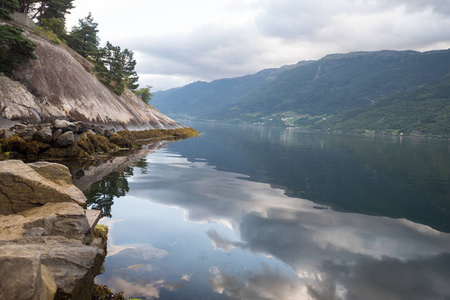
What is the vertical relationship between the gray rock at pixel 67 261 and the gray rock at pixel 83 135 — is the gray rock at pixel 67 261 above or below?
below

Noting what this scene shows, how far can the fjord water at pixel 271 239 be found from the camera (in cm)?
743

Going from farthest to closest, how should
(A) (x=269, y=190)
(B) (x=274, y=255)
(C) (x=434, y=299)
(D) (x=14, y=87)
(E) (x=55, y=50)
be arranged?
(E) (x=55, y=50)
(D) (x=14, y=87)
(A) (x=269, y=190)
(B) (x=274, y=255)
(C) (x=434, y=299)

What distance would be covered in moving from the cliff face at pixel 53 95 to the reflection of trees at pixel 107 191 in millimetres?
13687

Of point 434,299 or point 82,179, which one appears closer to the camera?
point 434,299

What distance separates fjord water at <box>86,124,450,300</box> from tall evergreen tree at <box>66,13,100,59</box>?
156 ft

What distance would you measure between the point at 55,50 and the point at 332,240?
43.6 metres

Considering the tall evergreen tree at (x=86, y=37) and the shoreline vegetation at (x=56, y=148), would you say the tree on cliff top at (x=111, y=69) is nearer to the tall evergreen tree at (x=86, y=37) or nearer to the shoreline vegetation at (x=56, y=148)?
the tall evergreen tree at (x=86, y=37)

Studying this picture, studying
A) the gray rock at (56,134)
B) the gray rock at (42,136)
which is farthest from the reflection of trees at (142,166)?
the gray rock at (42,136)

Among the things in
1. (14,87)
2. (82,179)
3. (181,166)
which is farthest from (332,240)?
(14,87)

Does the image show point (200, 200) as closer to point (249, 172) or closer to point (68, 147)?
point (249, 172)

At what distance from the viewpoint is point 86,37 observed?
206ft

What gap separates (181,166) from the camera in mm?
26391

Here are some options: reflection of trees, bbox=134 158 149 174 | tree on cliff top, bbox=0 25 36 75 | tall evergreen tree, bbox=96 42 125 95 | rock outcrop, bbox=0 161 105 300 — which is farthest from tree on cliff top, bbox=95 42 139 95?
rock outcrop, bbox=0 161 105 300

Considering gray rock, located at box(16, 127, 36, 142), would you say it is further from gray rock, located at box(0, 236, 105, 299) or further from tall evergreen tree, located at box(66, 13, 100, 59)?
tall evergreen tree, located at box(66, 13, 100, 59)
